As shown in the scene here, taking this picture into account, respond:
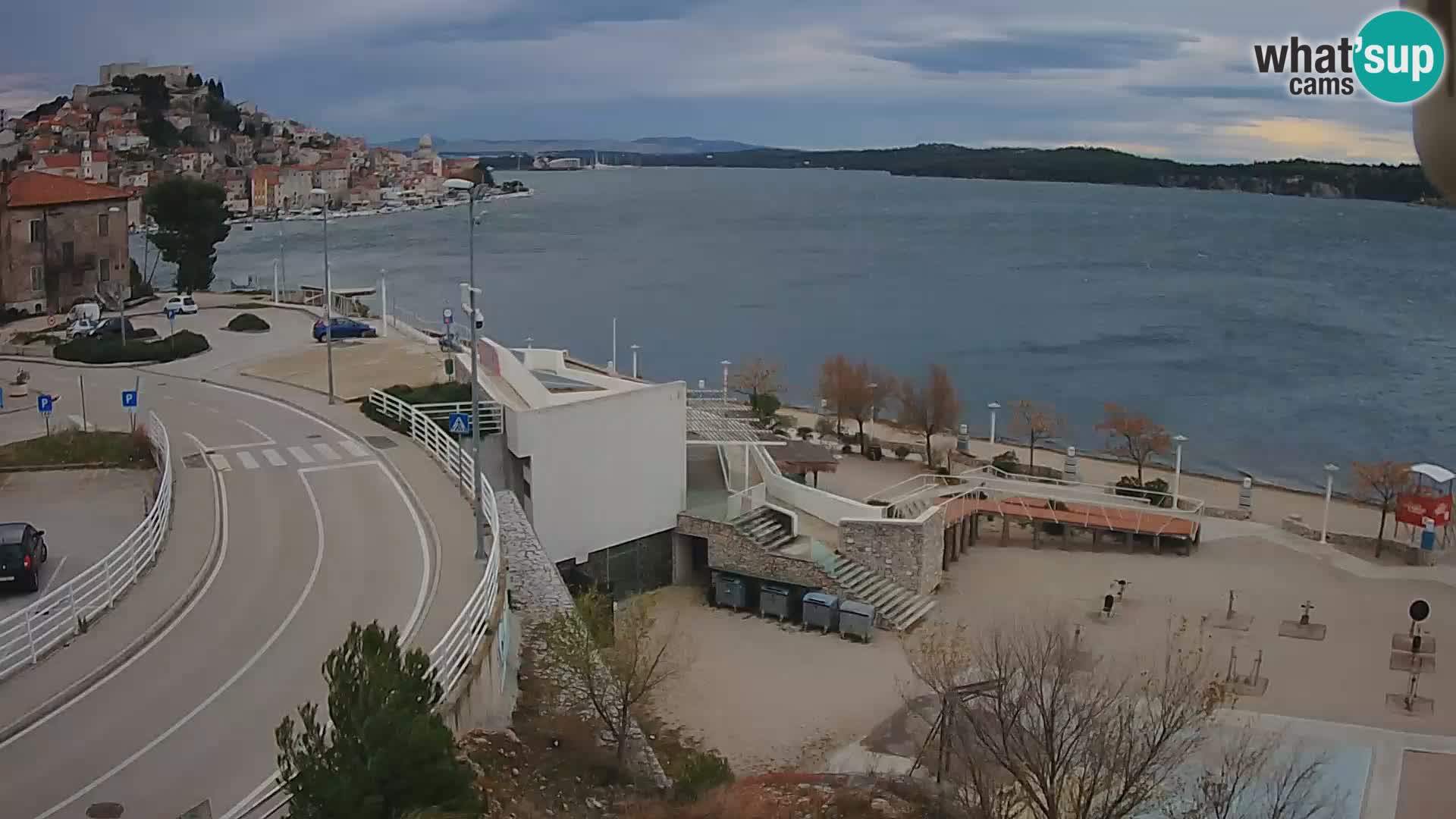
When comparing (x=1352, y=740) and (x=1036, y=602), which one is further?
(x=1036, y=602)

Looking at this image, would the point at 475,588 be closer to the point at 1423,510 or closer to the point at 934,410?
the point at 1423,510

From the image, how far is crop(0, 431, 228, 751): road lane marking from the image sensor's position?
12312 millimetres

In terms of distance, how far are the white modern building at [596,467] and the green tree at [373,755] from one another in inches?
560

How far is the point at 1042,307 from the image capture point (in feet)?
312

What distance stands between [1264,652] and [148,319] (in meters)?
37.8

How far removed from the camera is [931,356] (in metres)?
74.8

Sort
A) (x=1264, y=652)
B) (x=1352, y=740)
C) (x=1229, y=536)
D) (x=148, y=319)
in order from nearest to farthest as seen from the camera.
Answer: (x=1352, y=740), (x=1264, y=652), (x=1229, y=536), (x=148, y=319)

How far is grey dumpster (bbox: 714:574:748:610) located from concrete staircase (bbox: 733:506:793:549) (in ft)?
2.97

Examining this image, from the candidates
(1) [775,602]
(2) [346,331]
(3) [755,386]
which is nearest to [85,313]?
(2) [346,331]

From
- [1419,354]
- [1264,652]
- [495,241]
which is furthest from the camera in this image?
[495,241]

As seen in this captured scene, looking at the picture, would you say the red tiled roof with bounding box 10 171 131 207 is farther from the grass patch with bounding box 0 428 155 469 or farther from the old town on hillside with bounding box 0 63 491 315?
the grass patch with bounding box 0 428 155 469

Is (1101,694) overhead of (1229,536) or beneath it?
overhead

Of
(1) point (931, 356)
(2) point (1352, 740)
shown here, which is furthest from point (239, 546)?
(1) point (931, 356)

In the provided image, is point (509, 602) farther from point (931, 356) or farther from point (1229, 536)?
point (931, 356)
